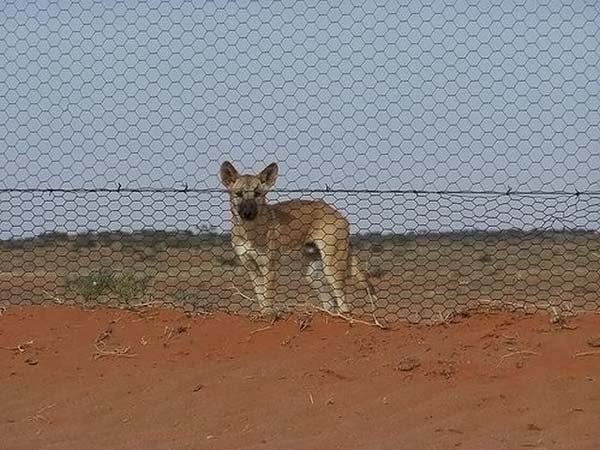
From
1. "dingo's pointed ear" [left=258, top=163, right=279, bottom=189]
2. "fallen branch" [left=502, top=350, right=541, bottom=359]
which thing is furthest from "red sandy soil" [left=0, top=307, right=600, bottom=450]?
"dingo's pointed ear" [left=258, top=163, right=279, bottom=189]

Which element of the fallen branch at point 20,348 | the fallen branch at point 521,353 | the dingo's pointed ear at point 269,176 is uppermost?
the dingo's pointed ear at point 269,176

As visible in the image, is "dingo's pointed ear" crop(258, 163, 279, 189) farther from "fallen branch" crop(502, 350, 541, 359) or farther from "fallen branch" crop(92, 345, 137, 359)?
"fallen branch" crop(502, 350, 541, 359)

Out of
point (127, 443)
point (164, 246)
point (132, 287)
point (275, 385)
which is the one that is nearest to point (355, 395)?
point (275, 385)

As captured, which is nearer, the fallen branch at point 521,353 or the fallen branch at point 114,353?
the fallen branch at point 521,353

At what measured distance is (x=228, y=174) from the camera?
14.4 meters

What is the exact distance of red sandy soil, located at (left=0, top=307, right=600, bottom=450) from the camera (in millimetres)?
8242

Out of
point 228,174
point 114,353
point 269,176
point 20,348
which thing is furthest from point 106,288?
point 114,353

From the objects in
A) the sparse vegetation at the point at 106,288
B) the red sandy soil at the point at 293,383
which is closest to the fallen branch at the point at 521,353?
the red sandy soil at the point at 293,383

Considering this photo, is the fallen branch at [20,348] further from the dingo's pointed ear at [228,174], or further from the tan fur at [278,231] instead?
the dingo's pointed ear at [228,174]

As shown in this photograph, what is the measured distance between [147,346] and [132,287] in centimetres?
271

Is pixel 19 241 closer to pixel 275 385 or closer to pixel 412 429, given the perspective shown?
pixel 275 385

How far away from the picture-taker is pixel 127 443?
8.23 meters

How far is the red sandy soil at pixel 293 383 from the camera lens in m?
8.24

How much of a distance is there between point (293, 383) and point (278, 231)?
5.78 metres
